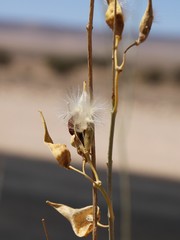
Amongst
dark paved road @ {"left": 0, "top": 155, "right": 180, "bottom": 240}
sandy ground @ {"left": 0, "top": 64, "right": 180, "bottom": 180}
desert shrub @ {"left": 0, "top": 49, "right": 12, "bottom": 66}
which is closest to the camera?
dark paved road @ {"left": 0, "top": 155, "right": 180, "bottom": 240}

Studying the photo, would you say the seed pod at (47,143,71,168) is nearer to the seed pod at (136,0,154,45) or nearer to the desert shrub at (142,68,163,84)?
the seed pod at (136,0,154,45)

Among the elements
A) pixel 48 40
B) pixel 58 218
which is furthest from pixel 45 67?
pixel 58 218

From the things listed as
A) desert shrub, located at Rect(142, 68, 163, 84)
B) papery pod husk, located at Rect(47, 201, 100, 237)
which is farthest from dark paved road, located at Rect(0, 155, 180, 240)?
desert shrub, located at Rect(142, 68, 163, 84)

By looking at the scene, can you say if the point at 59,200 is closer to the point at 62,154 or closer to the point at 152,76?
the point at 62,154

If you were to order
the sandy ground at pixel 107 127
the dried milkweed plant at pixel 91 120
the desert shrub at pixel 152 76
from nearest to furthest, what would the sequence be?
the dried milkweed plant at pixel 91 120 → the sandy ground at pixel 107 127 → the desert shrub at pixel 152 76

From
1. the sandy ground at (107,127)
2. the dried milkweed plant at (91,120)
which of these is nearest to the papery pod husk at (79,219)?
the dried milkweed plant at (91,120)

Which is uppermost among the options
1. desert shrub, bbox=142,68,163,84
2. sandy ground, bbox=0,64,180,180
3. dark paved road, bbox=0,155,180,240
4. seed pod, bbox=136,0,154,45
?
seed pod, bbox=136,0,154,45

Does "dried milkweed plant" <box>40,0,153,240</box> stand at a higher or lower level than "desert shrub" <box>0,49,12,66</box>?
higher

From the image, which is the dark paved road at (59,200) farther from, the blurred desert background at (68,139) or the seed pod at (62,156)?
the seed pod at (62,156)
